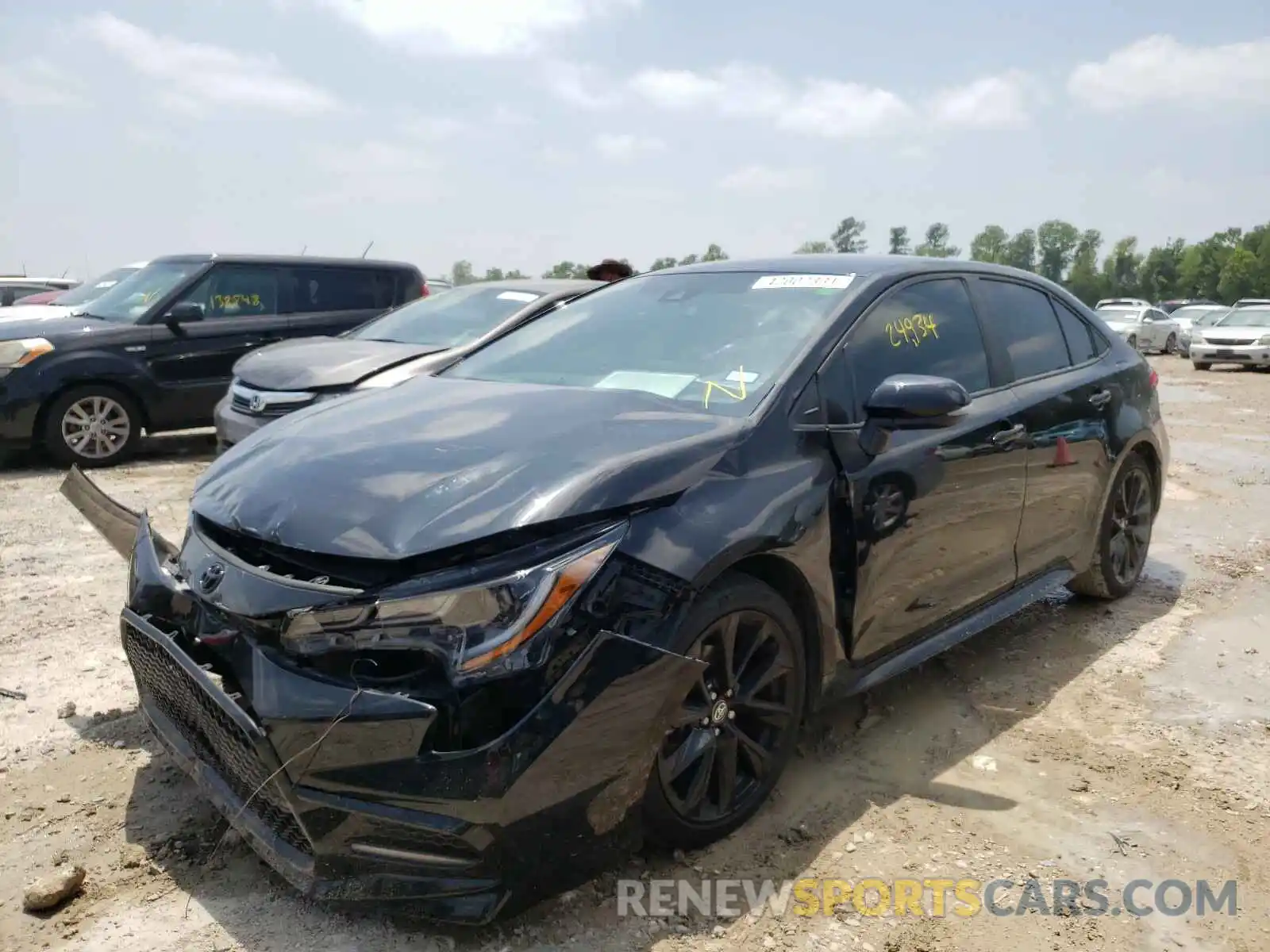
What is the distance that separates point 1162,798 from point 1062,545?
4.63ft

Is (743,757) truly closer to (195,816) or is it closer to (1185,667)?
(195,816)

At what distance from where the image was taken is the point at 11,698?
363cm

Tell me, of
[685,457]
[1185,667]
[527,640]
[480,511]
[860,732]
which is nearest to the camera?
[527,640]

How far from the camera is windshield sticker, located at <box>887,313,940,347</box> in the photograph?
3.44 meters

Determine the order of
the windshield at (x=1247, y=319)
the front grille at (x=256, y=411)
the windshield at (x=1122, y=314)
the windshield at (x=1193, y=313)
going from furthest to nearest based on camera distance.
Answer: the windshield at (x=1193, y=313), the windshield at (x=1122, y=314), the windshield at (x=1247, y=319), the front grille at (x=256, y=411)

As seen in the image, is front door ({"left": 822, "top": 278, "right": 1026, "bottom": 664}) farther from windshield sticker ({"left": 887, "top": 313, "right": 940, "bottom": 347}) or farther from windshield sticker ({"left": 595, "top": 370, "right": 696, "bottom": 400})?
windshield sticker ({"left": 595, "top": 370, "right": 696, "bottom": 400})

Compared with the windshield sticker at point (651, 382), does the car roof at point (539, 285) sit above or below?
above

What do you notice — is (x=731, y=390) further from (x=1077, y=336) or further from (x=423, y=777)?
(x=1077, y=336)

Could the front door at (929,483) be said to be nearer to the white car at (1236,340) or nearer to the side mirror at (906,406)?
the side mirror at (906,406)

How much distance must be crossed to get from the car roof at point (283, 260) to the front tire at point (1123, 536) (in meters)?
6.86

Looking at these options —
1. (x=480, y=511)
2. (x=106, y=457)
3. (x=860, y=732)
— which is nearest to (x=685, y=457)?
(x=480, y=511)

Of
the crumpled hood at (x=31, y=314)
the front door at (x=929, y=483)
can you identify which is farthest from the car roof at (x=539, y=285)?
the front door at (x=929, y=483)

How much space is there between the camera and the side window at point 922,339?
3.27 metres

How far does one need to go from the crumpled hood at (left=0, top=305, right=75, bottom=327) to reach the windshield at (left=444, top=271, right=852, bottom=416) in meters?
6.22
